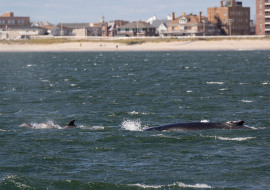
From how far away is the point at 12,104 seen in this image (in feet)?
168

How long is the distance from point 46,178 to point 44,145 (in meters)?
6.65

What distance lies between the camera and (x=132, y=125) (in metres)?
37.7

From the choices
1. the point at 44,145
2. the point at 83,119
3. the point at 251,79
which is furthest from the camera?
the point at 251,79

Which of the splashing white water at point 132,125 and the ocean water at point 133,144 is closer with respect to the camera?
the ocean water at point 133,144

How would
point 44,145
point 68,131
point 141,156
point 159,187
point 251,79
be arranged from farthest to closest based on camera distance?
point 251,79
point 68,131
point 44,145
point 141,156
point 159,187

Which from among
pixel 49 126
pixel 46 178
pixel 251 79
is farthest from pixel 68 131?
pixel 251 79

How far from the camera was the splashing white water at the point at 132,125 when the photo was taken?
36.6 metres

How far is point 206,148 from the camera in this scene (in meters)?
30.2

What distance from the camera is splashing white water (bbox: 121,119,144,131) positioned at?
120 ft

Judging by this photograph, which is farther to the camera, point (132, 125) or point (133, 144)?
point (132, 125)

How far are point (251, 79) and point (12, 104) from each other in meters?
32.3

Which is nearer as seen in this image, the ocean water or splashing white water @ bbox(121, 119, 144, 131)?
the ocean water

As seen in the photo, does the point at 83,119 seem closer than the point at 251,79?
Yes

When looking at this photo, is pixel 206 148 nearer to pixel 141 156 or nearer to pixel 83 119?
pixel 141 156
